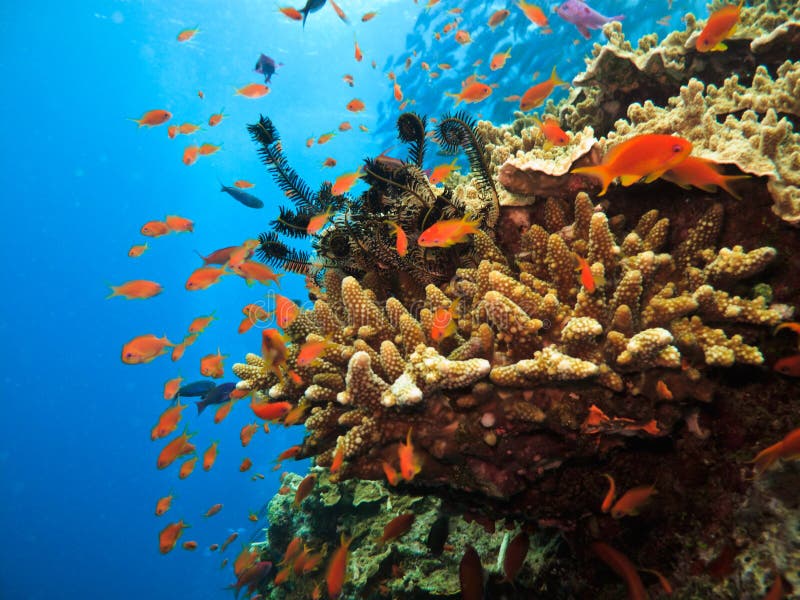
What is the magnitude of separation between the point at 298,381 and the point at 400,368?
89cm

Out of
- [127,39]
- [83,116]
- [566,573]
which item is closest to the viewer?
[566,573]

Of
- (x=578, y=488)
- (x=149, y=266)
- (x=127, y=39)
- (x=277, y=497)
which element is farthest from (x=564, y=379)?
(x=149, y=266)

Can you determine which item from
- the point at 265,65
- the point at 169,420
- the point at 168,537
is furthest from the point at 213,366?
the point at 265,65

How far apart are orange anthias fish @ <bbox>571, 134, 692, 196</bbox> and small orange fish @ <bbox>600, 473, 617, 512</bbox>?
173 centimetres

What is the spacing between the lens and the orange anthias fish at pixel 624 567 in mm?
2227

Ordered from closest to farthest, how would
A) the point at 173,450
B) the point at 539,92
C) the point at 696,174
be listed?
the point at 696,174 < the point at 539,92 < the point at 173,450

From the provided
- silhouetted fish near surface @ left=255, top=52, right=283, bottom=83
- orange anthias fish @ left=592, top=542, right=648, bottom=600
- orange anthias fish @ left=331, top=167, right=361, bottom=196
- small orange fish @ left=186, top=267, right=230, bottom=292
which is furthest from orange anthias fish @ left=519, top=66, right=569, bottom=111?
silhouetted fish near surface @ left=255, top=52, right=283, bottom=83

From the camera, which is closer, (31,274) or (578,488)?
(578,488)

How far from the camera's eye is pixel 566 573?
2838 millimetres

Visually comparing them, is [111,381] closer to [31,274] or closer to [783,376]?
[31,274]

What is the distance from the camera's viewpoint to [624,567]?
228 cm

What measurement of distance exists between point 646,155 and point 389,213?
1818mm

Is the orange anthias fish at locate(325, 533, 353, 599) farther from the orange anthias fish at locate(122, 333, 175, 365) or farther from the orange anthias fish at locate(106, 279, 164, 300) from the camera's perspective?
the orange anthias fish at locate(106, 279, 164, 300)

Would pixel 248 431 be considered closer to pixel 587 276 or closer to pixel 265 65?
pixel 587 276
